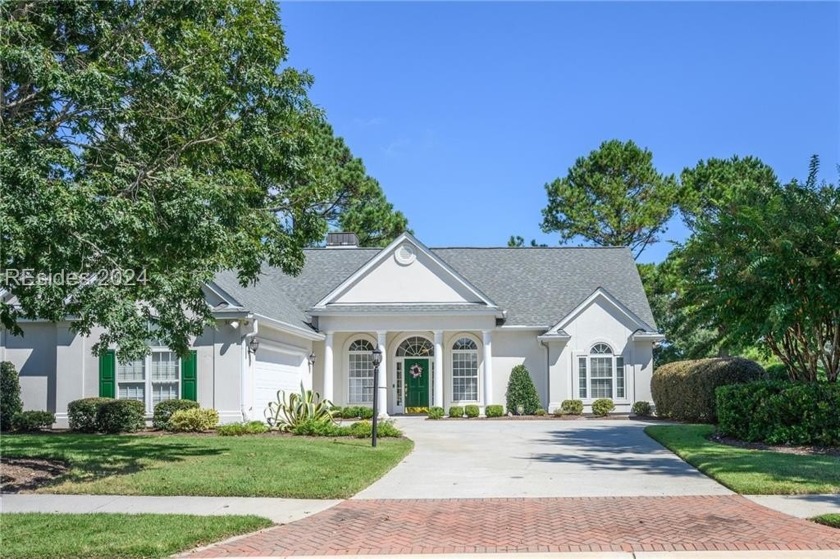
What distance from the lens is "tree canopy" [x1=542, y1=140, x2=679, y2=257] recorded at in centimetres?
4650

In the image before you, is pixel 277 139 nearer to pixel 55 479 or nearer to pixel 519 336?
pixel 55 479

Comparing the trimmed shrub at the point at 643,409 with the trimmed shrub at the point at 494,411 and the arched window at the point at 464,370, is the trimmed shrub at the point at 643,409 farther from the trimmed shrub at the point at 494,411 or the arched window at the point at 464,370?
the arched window at the point at 464,370

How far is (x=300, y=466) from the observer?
13.6 metres

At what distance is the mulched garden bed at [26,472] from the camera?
12203 mm

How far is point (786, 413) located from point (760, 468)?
3.68 m

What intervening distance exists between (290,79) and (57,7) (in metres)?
3.87

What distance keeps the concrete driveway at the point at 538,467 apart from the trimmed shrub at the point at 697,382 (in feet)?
7.46

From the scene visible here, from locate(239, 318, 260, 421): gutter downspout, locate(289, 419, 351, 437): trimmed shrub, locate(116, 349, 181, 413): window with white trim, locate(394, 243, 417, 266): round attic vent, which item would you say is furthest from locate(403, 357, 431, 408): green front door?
locate(289, 419, 351, 437): trimmed shrub

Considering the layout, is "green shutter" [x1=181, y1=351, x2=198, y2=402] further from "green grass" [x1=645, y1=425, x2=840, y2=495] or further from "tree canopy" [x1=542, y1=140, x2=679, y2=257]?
"tree canopy" [x1=542, y1=140, x2=679, y2=257]

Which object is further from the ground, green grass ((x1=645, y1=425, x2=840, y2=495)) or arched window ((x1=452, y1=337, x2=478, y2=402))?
arched window ((x1=452, y1=337, x2=478, y2=402))

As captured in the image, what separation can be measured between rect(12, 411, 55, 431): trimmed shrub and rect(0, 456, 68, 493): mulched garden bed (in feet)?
25.2

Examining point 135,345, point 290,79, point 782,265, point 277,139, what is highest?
point 290,79

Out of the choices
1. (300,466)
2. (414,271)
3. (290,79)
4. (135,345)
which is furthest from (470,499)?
(414,271)

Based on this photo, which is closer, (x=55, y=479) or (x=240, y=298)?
(x=55, y=479)
